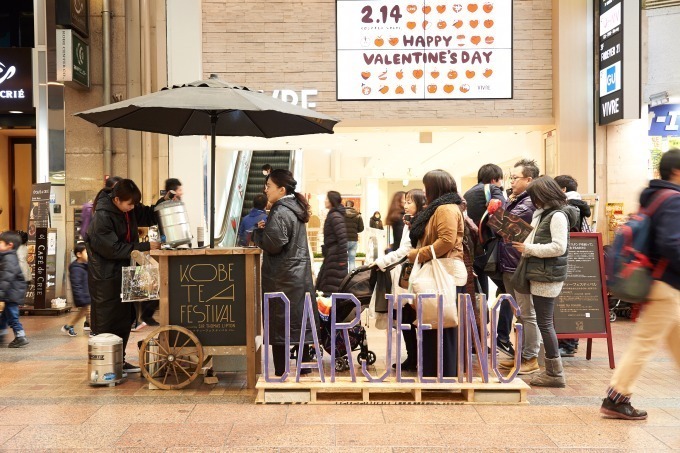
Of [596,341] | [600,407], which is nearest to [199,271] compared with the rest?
[600,407]

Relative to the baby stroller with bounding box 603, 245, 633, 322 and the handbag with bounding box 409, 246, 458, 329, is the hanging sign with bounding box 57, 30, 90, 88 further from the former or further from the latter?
the baby stroller with bounding box 603, 245, 633, 322

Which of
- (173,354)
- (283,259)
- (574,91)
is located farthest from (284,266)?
(574,91)

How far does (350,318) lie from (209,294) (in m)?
1.31

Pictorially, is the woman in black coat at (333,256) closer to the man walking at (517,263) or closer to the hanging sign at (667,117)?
the man walking at (517,263)

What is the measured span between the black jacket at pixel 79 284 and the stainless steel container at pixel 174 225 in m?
2.65

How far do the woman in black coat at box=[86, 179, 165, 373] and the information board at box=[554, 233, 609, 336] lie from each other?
3.45 meters

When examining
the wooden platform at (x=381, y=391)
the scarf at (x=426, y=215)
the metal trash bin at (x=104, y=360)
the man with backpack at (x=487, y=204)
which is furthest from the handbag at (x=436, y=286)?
the metal trash bin at (x=104, y=360)

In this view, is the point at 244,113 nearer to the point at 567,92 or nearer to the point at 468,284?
the point at 468,284

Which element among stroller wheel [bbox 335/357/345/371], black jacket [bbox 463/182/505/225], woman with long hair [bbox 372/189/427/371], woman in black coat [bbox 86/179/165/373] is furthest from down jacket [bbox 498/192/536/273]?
woman in black coat [bbox 86/179/165/373]

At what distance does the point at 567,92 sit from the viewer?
1005 centimetres

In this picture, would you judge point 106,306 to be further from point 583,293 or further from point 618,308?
point 618,308

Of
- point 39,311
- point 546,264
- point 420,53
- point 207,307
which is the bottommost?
point 39,311

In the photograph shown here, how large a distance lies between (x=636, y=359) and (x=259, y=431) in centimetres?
222

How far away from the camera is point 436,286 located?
5.15m
